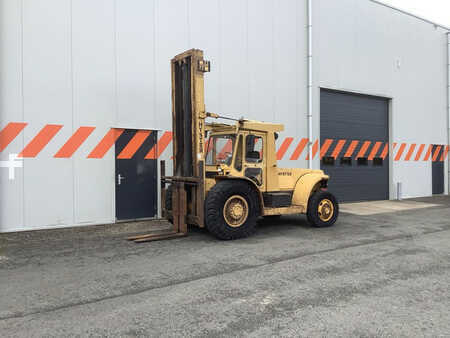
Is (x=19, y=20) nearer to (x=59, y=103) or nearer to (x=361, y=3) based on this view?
(x=59, y=103)

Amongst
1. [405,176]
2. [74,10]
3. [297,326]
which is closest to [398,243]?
[297,326]

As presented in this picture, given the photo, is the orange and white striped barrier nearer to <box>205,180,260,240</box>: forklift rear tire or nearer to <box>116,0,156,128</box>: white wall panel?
<box>116,0,156,128</box>: white wall panel

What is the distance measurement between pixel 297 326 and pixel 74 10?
315 inches

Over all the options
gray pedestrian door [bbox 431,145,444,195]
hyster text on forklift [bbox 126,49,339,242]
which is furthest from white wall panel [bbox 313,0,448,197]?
hyster text on forklift [bbox 126,49,339,242]

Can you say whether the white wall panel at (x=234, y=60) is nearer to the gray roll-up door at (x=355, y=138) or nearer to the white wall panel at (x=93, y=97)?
the white wall panel at (x=93, y=97)

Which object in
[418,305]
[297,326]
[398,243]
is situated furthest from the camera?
[398,243]

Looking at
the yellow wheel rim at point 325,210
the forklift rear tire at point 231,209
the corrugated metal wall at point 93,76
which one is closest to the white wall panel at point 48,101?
the corrugated metal wall at point 93,76

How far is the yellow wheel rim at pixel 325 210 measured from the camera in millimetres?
8164

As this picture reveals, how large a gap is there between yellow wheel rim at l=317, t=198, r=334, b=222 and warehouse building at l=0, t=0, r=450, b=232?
314 centimetres

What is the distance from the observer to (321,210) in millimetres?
8180

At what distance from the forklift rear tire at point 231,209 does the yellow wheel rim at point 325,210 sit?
1817 mm

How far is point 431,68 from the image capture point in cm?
1566

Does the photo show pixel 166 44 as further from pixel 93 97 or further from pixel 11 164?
pixel 11 164

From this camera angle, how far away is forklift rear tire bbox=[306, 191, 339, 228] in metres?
8.00
